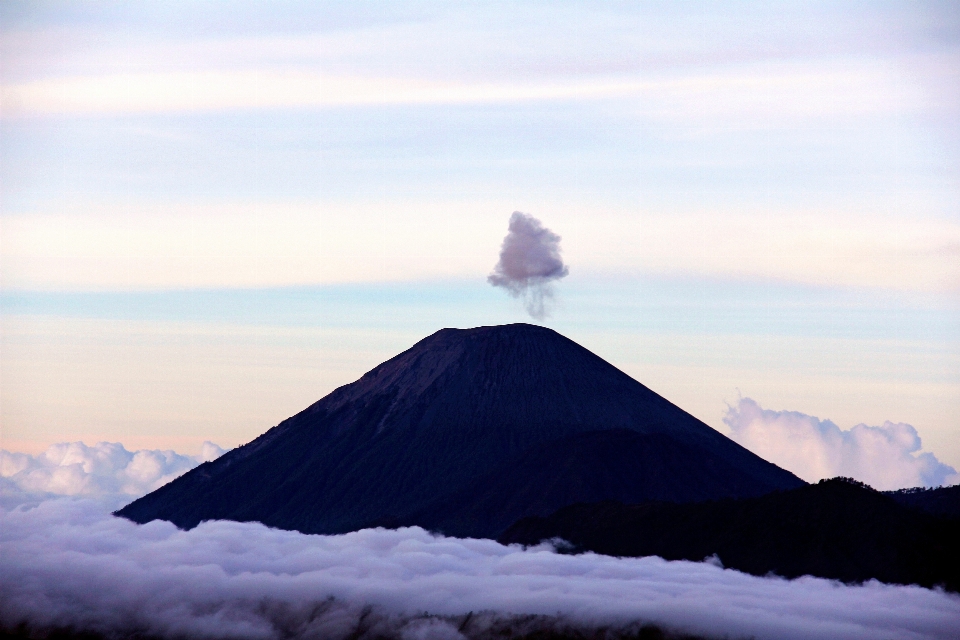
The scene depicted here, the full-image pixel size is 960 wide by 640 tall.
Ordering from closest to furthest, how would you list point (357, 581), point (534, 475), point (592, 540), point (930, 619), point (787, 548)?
point (930, 619), point (787, 548), point (592, 540), point (357, 581), point (534, 475)

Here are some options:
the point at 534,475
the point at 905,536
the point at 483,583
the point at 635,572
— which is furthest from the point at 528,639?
the point at 905,536

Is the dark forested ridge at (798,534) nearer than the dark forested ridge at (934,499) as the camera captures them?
Yes

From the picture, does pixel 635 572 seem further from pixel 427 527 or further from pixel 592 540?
pixel 427 527

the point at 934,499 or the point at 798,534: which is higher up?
the point at 934,499

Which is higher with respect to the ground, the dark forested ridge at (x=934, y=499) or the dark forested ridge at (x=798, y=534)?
the dark forested ridge at (x=934, y=499)

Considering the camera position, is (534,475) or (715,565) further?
(534,475)

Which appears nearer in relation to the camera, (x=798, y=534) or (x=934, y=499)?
(x=798, y=534)

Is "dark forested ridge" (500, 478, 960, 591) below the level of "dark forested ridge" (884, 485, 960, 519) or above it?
below

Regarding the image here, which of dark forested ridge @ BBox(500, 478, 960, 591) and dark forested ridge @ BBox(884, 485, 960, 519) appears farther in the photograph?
dark forested ridge @ BBox(884, 485, 960, 519)
